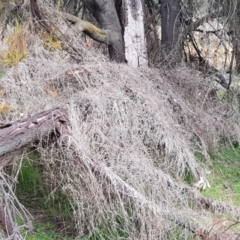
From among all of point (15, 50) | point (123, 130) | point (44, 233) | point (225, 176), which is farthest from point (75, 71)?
point (225, 176)

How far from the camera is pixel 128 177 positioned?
4719 mm

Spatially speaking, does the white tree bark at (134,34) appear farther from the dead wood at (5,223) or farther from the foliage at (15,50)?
the dead wood at (5,223)

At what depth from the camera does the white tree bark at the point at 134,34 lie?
7.43 metres

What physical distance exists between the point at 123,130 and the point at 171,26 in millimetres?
3561

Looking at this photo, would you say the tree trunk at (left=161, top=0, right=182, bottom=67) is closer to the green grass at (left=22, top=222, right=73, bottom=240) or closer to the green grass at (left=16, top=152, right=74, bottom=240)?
the green grass at (left=16, top=152, right=74, bottom=240)

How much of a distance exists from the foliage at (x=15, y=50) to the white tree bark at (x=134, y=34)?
1743mm

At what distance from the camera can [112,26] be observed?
7797mm

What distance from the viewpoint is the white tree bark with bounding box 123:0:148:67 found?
7.43 metres

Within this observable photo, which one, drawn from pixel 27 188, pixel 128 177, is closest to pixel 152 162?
pixel 128 177

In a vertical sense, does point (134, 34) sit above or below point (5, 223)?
above

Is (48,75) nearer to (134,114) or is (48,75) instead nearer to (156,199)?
(134,114)

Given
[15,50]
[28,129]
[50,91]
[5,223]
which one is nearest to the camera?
[5,223]

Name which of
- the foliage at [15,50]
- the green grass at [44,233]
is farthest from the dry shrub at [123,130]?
the green grass at [44,233]

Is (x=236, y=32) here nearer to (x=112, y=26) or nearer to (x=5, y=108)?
(x=112, y=26)
